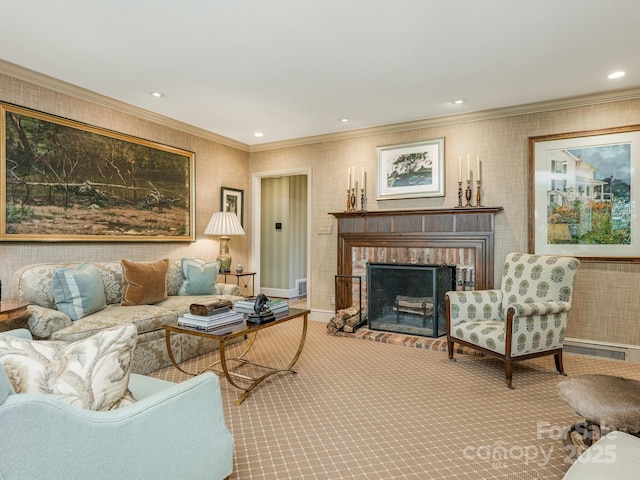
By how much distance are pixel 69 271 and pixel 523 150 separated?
439 centimetres

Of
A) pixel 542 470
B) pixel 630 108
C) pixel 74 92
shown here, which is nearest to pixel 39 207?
pixel 74 92

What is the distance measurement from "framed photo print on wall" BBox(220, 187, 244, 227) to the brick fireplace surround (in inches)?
60.4

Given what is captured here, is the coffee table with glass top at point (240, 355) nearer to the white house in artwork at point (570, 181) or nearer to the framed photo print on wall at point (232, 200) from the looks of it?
the framed photo print on wall at point (232, 200)

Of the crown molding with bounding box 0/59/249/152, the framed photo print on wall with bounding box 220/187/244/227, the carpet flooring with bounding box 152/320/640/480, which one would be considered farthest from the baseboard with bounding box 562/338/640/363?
the crown molding with bounding box 0/59/249/152

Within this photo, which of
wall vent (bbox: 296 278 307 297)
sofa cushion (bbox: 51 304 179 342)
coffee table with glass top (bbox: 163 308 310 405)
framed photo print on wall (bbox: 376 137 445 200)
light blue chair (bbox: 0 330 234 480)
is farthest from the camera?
wall vent (bbox: 296 278 307 297)

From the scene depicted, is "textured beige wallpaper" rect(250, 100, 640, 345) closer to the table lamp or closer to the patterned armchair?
the patterned armchair

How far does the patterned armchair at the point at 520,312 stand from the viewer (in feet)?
9.37

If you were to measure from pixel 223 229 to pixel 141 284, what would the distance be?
A: 1391 mm

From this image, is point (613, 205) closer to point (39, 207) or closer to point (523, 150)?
point (523, 150)

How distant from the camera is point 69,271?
117 inches

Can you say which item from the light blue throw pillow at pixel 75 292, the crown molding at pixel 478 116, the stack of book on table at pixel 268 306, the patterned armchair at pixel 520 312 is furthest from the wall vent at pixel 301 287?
the light blue throw pillow at pixel 75 292

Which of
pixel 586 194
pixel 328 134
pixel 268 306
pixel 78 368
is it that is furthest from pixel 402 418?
pixel 328 134

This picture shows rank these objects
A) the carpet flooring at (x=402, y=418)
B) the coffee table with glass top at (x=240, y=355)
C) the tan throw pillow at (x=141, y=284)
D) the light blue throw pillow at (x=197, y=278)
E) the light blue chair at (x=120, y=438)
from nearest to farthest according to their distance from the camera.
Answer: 1. the light blue chair at (x=120, y=438)
2. the carpet flooring at (x=402, y=418)
3. the coffee table with glass top at (x=240, y=355)
4. the tan throw pillow at (x=141, y=284)
5. the light blue throw pillow at (x=197, y=278)

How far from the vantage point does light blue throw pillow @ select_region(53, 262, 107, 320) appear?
2.91 m
